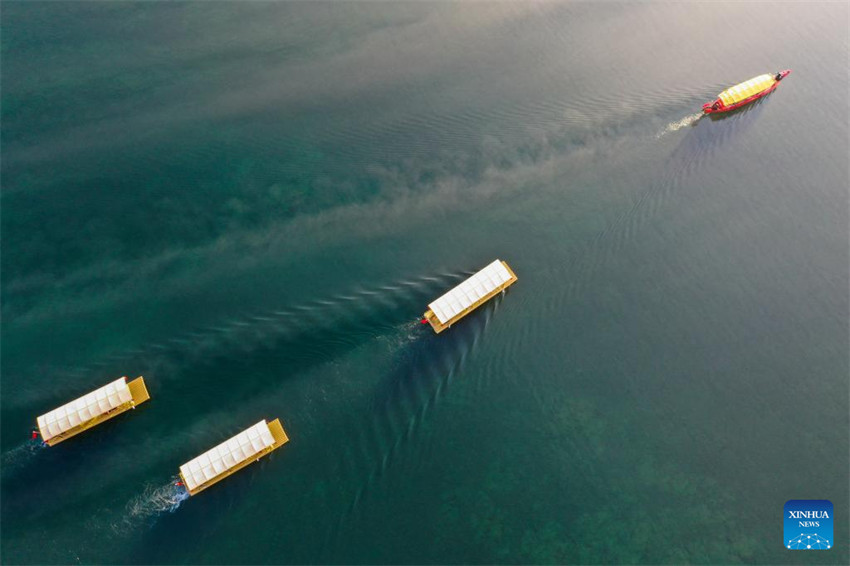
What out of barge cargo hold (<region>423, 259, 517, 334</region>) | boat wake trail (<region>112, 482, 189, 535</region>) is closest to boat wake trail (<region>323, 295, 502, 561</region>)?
barge cargo hold (<region>423, 259, 517, 334</region>)

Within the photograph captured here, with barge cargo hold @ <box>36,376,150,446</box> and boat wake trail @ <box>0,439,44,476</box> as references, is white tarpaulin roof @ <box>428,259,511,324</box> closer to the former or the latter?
barge cargo hold @ <box>36,376,150,446</box>

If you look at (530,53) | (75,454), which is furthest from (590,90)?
(75,454)

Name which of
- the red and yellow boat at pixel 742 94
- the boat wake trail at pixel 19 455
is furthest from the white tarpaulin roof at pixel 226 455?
the red and yellow boat at pixel 742 94

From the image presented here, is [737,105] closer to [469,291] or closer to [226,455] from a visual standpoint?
[469,291]

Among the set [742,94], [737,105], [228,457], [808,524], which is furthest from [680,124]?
[228,457]

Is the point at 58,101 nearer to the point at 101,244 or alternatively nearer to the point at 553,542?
the point at 101,244
